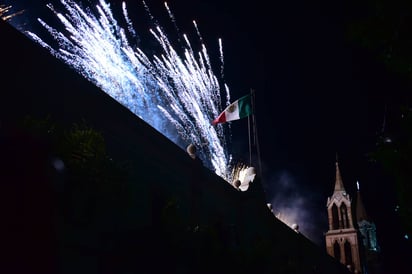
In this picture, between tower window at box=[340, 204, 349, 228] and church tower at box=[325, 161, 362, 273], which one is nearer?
church tower at box=[325, 161, 362, 273]

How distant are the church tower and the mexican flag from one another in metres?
34.4

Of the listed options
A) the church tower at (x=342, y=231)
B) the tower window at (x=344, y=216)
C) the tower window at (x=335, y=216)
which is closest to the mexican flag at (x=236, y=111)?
the church tower at (x=342, y=231)

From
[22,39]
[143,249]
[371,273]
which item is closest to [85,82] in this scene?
[22,39]

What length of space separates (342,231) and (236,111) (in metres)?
35.9

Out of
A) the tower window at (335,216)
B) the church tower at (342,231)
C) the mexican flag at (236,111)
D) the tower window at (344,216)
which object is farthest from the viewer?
the tower window at (335,216)

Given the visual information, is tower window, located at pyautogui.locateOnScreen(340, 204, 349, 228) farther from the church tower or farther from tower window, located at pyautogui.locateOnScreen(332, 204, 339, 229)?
tower window, located at pyautogui.locateOnScreen(332, 204, 339, 229)

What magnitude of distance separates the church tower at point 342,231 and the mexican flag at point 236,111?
113ft

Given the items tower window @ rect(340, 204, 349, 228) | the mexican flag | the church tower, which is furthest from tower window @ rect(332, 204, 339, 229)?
the mexican flag

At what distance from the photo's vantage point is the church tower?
5034cm

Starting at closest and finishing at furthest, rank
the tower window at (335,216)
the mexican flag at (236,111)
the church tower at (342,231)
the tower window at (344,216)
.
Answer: the mexican flag at (236,111) → the church tower at (342,231) → the tower window at (344,216) → the tower window at (335,216)

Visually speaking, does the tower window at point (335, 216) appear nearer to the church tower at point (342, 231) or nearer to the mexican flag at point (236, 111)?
the church tower at point (342, 231)

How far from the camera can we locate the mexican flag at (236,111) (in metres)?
21.7

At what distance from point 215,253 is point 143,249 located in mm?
2789

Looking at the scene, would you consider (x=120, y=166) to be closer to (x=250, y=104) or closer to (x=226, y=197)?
(x=226, y=197)
